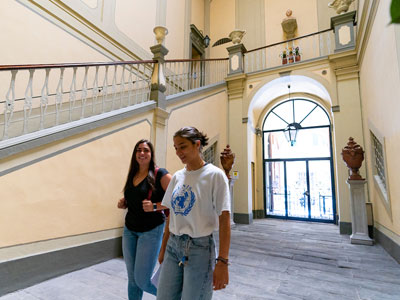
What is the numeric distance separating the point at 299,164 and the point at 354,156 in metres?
3.37

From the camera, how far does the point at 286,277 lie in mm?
2629

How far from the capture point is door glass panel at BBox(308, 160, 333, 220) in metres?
7.11

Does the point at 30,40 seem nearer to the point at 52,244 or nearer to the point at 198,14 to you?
the point at 52,244

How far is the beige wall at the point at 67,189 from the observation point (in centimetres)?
222

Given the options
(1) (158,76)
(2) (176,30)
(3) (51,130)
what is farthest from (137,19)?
(3) (51,130)

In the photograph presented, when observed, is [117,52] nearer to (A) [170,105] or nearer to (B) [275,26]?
(A) [170,105]

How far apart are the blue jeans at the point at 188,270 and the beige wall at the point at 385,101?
9.73 feet

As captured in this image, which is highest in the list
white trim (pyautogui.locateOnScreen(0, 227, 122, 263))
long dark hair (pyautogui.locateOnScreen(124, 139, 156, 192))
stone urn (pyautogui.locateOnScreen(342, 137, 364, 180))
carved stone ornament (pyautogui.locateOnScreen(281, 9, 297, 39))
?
carved stone ornament (pyautogui.locateOnScreen(281, 9, 297, 39))

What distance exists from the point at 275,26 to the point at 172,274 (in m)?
8.80

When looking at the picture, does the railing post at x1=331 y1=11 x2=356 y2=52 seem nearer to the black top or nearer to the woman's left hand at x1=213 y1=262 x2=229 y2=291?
the black top

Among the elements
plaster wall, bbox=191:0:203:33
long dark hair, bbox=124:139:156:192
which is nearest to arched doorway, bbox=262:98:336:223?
plaster wall, bbox=191:0:203:33

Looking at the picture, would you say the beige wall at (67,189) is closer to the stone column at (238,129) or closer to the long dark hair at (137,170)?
the long dark hair at (137,170)

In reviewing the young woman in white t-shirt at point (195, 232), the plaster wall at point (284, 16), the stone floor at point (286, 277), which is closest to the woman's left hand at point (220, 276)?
the young woman in white t-shirt at point (195, 232)

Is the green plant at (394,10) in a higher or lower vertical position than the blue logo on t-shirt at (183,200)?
higher
